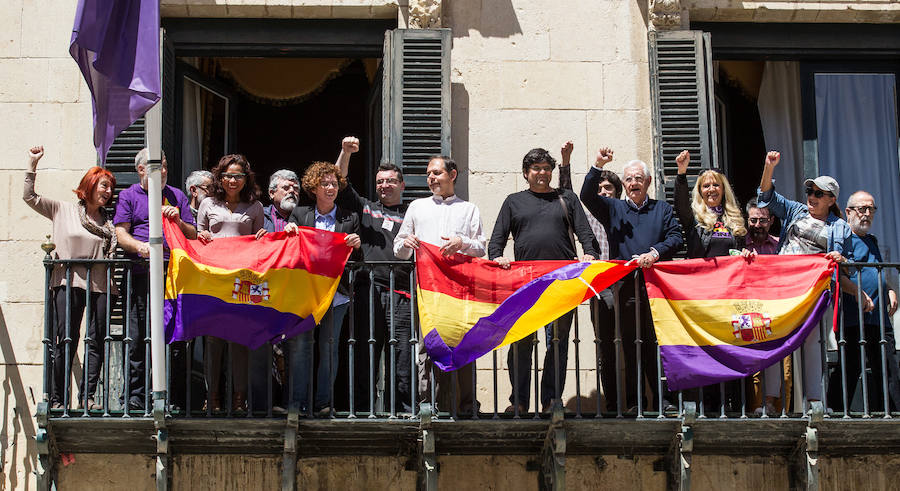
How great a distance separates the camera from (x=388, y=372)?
415 inches

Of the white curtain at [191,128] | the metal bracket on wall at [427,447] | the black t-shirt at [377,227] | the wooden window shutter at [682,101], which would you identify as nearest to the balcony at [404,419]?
the metal bracket on wall at [427,447]

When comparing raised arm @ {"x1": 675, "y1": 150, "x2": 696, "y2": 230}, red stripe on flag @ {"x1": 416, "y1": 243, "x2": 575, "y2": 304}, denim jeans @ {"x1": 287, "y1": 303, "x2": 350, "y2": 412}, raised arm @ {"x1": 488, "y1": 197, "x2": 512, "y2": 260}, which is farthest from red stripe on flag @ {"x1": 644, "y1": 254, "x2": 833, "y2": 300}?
denim jeans @ {"x1": 287, "y1": 303, "x2": 350, "y2": 412}

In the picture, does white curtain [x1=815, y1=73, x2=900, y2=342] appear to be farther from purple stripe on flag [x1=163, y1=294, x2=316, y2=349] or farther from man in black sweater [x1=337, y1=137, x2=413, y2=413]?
purple stripe on flag [x1=163, y1=294, x2=316, y2=349]

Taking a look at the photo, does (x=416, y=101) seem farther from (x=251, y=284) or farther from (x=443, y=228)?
(x=251, y=284)

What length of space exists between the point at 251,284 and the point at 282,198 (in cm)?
95

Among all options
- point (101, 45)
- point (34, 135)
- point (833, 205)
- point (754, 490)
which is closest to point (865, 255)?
point (833, 205)

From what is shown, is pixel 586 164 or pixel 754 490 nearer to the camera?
pixel 754 490

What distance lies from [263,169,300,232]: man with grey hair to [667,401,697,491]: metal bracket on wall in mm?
3133

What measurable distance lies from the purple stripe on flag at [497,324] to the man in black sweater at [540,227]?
272 millimetres

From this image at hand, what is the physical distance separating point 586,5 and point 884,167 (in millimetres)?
2859

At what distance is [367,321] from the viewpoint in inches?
418

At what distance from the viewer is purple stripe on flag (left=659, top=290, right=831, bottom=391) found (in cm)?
1016

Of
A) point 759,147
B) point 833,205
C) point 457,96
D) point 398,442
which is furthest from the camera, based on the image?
point 759,147

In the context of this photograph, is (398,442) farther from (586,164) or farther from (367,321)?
(586,164)
